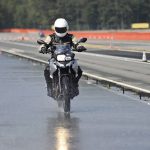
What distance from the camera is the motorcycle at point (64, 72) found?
13.2 m

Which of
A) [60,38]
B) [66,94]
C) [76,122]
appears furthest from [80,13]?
[76,122]

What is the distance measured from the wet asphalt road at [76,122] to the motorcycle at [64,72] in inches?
13.4

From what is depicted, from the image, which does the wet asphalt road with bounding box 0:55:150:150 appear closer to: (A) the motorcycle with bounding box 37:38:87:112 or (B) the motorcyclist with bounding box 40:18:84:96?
(A) the motorcycle with bounding box 37:38:87:112

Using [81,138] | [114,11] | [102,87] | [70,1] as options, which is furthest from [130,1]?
[81,138]

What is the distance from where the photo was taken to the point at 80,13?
167500mm

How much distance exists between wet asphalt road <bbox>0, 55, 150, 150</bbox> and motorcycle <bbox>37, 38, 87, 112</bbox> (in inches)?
13.4

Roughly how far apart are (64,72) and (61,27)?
0.94 m

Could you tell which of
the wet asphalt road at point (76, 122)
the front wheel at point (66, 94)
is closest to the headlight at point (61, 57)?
the front wheel at point (66, 94)

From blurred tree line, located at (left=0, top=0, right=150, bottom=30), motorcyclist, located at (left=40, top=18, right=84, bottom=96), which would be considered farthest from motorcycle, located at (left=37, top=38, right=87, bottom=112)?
blurred tree line, located at (left=0, top=0, right=150, bottom=30)

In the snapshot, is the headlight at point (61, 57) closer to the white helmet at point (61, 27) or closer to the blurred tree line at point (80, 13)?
the white helmet at point (61, 27)

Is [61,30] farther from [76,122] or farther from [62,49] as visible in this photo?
[76,122]

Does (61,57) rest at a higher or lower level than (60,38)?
lower

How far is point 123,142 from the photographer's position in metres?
9.36

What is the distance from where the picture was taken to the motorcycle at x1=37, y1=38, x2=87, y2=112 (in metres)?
13.2
